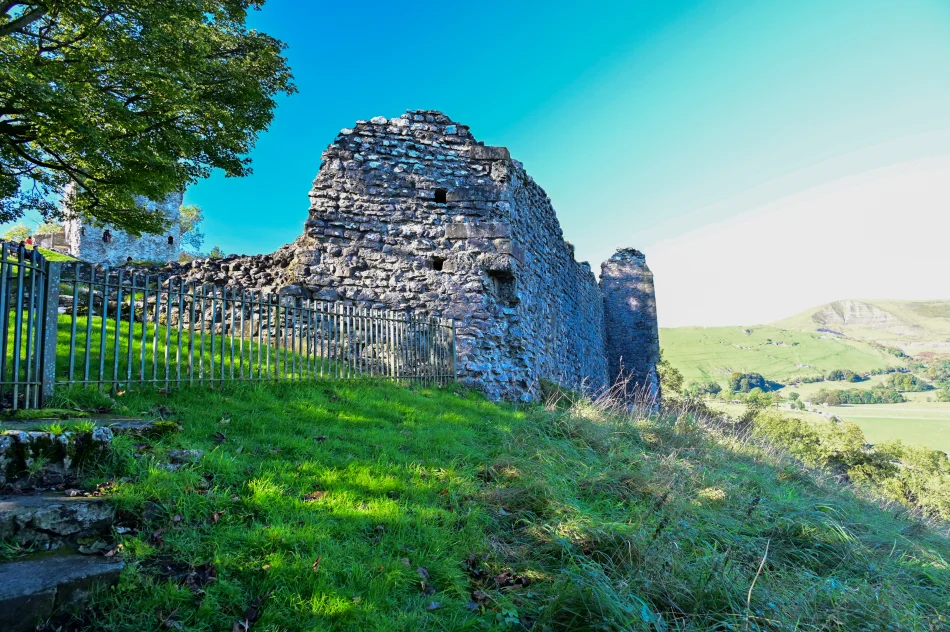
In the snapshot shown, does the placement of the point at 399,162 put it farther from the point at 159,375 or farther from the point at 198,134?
the point at 159,375

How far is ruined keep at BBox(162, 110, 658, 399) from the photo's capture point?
32.9 ft

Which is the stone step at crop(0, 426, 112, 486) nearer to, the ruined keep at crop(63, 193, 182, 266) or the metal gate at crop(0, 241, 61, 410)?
the metal gate at crop(0, 241, 61, 410)

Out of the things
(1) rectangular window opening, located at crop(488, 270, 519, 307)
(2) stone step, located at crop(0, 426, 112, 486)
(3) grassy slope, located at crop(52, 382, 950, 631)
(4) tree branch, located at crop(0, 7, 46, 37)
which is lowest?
(3) grassy slope, located at crop(52, 382, 950, 631)

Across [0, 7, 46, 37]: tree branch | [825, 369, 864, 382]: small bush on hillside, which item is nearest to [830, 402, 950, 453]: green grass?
[825, 369, 864, 382]: small bush on hillside

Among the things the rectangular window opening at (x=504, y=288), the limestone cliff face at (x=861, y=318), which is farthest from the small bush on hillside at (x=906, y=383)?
the rectangular window opening at (x=504, y=288)

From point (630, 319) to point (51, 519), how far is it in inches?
935

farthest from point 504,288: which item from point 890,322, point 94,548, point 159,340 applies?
point 890,322

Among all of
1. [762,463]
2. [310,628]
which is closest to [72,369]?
[310,628]

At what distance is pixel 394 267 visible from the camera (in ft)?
33.4

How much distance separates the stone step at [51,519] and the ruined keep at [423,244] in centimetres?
712

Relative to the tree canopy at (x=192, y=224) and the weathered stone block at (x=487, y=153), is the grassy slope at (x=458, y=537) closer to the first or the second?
the weathered stone block at (x=487, y=153)

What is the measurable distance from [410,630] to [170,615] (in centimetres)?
124

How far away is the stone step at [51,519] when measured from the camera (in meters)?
2.72

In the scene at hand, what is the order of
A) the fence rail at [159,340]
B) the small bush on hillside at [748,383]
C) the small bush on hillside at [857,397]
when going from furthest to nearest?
the small bush on hillside at [748,383] → the small bush on hillside at [857,397] → the fence rail at [159,340]
